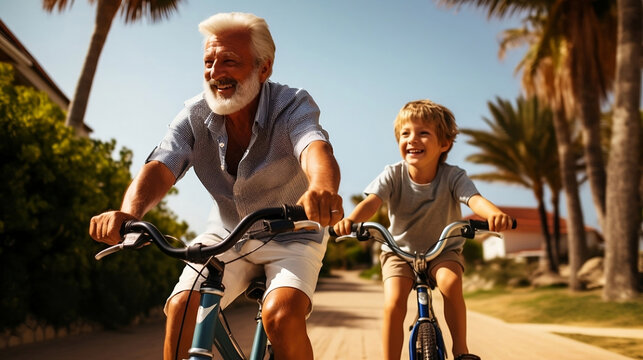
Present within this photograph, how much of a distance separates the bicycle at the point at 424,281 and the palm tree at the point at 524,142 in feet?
74.2

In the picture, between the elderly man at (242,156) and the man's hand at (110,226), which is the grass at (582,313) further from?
the man's hand at (110,226)

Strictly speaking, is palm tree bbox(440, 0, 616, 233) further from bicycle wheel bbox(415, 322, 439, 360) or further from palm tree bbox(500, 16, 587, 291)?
bicycle wheel bbox(415, 322, 439, 360)

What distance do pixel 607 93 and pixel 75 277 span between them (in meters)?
16.4

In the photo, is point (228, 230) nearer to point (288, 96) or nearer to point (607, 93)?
point (288, 96)

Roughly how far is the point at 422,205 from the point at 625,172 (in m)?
9.91

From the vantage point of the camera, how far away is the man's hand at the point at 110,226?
6.09 feet

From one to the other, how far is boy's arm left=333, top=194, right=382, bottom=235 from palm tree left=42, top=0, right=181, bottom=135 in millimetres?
7812

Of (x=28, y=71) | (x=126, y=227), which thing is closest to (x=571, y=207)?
(x=28, y=71)

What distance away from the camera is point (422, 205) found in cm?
368

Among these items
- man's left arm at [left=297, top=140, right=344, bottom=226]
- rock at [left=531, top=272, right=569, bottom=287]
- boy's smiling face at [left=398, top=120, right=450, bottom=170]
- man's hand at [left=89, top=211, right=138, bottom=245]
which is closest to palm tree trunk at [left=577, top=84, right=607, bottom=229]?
rock at [left=531, top=272, right=569, bottom=287]

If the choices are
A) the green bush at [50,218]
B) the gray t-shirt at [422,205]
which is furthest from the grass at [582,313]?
the green bush at [50,218]

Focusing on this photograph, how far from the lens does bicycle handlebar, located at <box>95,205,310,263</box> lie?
1.63m

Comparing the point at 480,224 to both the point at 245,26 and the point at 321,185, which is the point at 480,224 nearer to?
the point at 321,185

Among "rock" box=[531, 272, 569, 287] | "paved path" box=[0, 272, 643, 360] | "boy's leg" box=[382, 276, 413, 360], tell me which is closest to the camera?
"boy's leg" box=[382, 276, 413, 360]
